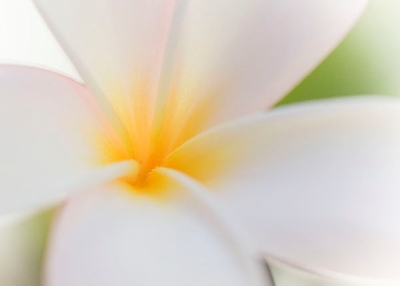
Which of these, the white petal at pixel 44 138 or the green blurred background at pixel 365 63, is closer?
the white petal at pixel 44 138

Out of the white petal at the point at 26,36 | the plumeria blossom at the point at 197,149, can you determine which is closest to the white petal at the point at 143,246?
the plumeria blossom at the point at 197,149

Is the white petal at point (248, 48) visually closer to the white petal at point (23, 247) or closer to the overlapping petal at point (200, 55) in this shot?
the overlapping petal at point (200, 55)

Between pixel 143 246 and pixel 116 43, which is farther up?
pixel 116 43

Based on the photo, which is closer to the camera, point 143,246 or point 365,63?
point 143,246

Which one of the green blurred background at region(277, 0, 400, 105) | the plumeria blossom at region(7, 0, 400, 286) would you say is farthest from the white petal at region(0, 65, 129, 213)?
the green blurred background at region(277, 0, 400, 105)

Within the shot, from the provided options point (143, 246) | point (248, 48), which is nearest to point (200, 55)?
point (248, 48)

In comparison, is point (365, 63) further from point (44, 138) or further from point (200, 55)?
point (44, 138)
